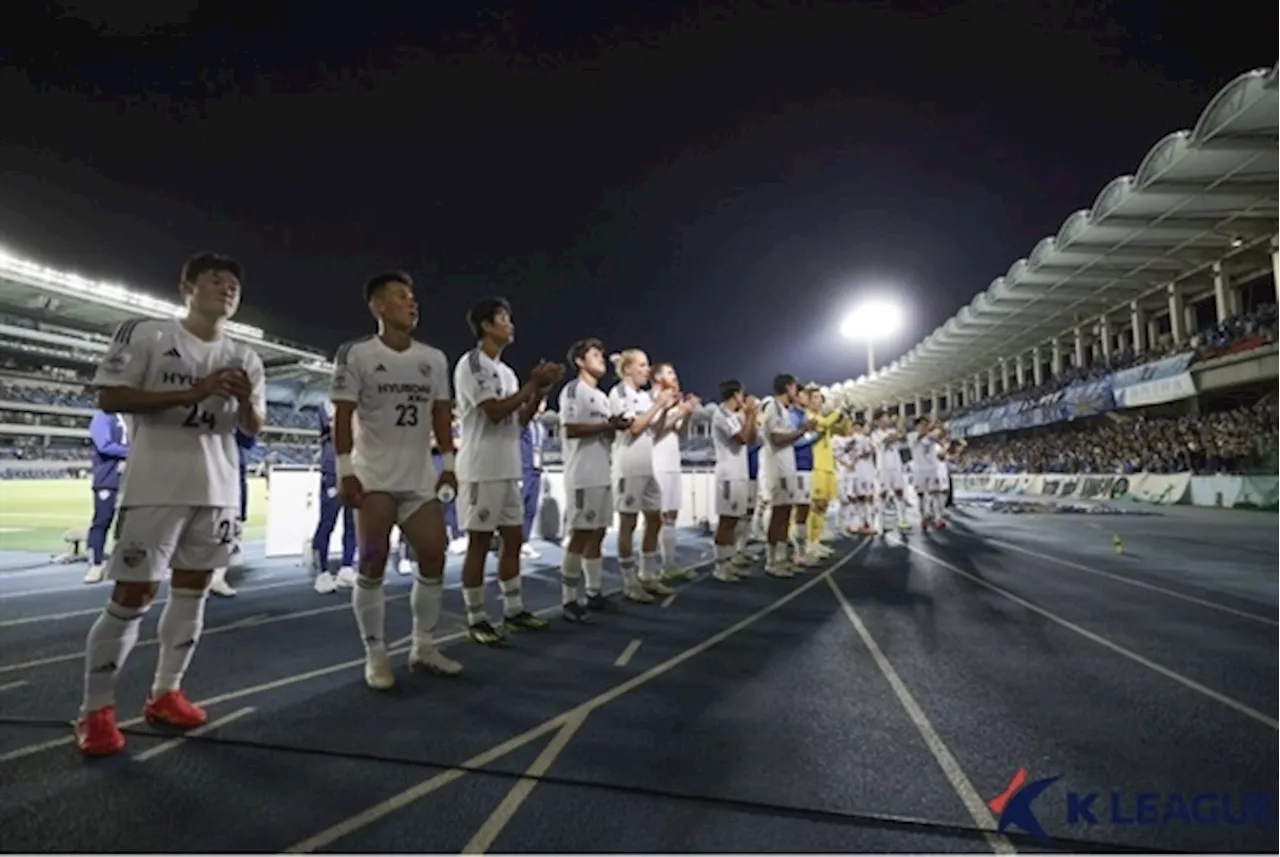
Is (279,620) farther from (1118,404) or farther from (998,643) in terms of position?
(1118,404)

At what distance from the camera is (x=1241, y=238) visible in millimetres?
22797

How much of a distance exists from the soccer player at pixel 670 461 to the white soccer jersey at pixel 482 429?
2168 mm

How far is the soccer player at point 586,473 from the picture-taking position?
507 centimetres

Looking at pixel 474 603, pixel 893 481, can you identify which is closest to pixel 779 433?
pixel 474 603

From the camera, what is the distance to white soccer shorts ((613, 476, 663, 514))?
5801 mm

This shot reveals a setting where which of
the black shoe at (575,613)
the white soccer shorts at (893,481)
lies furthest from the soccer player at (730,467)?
the white soccer shorts at (893,481)

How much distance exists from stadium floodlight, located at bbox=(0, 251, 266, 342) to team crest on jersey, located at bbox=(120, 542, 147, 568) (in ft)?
122

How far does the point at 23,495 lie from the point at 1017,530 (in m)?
29.2

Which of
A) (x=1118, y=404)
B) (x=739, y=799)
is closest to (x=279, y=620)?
(x=739, y=799)

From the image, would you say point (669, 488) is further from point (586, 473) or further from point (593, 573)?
point (586, 473)

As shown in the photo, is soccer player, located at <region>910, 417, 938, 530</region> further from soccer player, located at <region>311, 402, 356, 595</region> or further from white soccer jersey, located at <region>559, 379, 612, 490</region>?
soccer player, located at <region>311, 402, 356, 595</region>

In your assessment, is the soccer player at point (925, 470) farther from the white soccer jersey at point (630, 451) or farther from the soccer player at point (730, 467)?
the white soccer jersey at point (630, 451)

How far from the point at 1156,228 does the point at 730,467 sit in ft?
79.5

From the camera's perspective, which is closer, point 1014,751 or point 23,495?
point 1014,751
